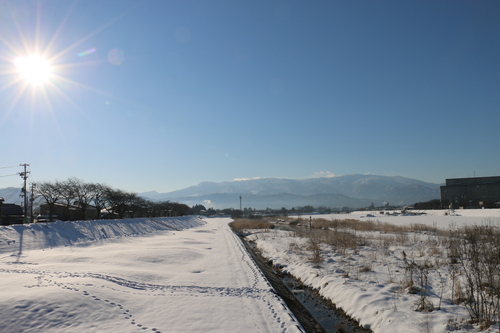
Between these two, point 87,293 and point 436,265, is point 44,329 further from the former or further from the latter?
point 436,265

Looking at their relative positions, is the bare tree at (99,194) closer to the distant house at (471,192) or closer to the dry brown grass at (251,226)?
the dry brown grass at (251,226)

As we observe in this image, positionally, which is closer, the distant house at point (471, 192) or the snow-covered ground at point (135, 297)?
the snow-covered ground at point (135, 297)

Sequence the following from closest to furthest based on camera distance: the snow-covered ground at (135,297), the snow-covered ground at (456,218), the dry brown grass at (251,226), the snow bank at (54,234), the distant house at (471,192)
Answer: the snow-covered ground at (135,297) < the snow bank at (54,234) < the snow-covered ground at (456,218) < the dry brown grass at (251,226) < the distant house at (471,192)

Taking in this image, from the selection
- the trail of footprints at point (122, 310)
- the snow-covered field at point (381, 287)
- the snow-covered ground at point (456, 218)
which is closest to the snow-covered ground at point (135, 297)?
the trail of footprints at point (122, 310)

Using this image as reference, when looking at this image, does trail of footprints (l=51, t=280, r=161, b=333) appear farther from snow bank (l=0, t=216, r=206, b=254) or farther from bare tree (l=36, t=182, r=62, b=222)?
bare tree (l=36, t=182, r=62, b=222)

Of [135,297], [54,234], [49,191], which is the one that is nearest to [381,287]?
[135,297]

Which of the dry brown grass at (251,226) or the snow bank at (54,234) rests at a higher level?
the snow bank at (54,234)

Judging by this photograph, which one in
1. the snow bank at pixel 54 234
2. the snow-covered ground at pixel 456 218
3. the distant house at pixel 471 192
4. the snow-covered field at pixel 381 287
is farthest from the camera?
the distant house at pixel 471 192

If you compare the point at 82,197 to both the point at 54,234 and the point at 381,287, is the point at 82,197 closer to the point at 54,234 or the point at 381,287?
the point at 54,234

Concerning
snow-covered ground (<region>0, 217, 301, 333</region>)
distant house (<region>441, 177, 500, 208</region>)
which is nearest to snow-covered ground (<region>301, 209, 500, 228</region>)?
snow-covered ground (<region>0, 217, 301, 333</region>)

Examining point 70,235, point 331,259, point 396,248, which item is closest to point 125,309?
point 331,259

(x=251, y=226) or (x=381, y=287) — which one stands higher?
(x=381, y=287)

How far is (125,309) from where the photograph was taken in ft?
25.3

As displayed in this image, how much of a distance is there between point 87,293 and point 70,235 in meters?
20.4
